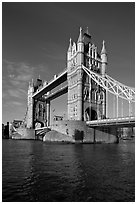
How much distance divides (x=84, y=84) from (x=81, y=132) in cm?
1875

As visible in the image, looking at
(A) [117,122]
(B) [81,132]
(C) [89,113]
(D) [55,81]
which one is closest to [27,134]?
(D) [55,81]

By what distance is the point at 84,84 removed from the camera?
70000 mm

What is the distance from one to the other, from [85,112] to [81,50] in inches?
886

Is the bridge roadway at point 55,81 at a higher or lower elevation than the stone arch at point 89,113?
higher

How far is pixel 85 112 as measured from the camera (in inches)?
2729

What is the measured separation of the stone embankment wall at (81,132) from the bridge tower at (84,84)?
5810 millimetres

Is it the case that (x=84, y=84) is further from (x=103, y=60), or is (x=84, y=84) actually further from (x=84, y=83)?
(x=103, y=60)

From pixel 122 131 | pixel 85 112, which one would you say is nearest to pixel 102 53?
pixel 85 112

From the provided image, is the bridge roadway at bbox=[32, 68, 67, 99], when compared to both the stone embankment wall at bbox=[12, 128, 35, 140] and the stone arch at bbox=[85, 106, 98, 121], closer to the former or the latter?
the stone arch at bbox=[85, 106, 98, 121]

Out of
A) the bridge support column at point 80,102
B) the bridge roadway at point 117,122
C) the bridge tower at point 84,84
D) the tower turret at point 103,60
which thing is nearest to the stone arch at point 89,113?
the bridge tower at point 84,84

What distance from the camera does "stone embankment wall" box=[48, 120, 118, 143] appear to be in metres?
58.8

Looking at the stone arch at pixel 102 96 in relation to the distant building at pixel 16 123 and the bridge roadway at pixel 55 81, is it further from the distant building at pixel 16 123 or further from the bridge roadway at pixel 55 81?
the distant building at pixel 16 123

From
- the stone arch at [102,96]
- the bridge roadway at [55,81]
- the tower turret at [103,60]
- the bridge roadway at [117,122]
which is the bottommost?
the bridge roadway at [117,122]

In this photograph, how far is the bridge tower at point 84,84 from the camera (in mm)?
68688
